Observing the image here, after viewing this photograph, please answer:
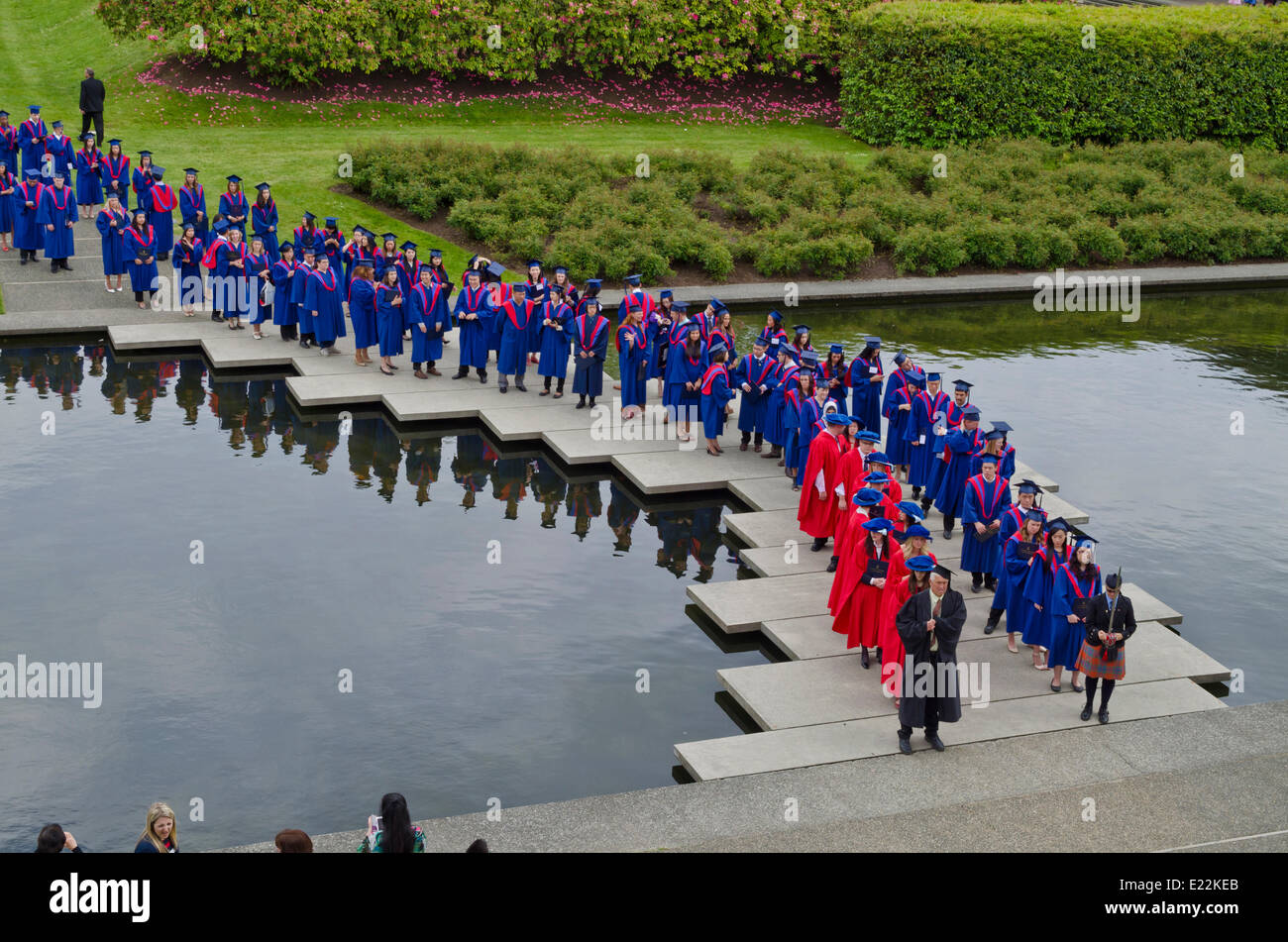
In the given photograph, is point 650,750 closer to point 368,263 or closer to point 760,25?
point 368,263

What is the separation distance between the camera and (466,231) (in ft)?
80.0

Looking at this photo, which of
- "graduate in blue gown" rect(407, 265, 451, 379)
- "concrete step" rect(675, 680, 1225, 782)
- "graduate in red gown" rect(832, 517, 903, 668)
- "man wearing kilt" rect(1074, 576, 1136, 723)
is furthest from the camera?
"graduate in blue gown" rect(407, 265, 451, 379)

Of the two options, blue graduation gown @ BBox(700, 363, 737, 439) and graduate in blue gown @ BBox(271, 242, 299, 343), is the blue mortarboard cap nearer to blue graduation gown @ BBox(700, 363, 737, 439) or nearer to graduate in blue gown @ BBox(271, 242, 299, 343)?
blue graduation gown @ BBox(700, 363, 737, 439)

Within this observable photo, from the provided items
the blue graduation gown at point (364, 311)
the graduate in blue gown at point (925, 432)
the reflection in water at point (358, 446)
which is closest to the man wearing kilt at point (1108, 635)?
the graduate in blue gown at point (925, 432)

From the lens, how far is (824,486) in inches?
525

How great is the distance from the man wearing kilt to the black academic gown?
1049 mm

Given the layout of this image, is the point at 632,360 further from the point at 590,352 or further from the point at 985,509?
the point at 985,509

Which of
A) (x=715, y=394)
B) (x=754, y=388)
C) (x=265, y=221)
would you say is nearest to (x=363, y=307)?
(x=265, y=221)

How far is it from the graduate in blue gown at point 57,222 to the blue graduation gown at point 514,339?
788 centimetres

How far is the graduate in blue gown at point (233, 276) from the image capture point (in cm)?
1906

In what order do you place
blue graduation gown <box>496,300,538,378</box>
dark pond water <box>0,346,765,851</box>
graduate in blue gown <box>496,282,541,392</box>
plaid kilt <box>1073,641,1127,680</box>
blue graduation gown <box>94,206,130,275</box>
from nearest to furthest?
dark pond water <box>0,346,765,851</box> → plaid kilt <box>1073,641,1127,680</box> → graduate in blue gown <box>496,282,541,392</box> → blue graduation gown <box>496,300,538,378</box> → blue graduation gown <box>94,206,130,275</box>

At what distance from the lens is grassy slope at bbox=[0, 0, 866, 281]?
26422 mm

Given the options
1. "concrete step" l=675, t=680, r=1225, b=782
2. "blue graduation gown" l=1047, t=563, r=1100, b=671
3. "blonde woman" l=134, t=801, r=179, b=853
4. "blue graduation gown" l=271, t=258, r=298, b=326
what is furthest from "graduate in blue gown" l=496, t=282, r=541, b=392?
"blonde woman" l=134, t=801, r=179, b=853
